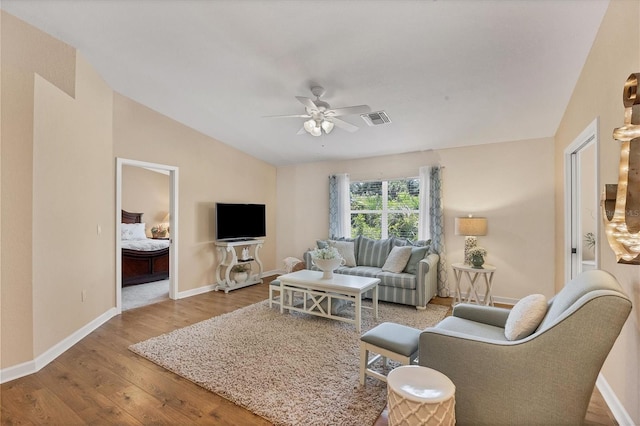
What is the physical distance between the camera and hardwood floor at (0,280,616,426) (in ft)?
6.55

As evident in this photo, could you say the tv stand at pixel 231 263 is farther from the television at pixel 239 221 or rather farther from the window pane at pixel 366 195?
the window pane at pixel 366 195

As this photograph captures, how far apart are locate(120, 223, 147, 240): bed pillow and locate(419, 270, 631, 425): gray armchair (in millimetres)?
7288

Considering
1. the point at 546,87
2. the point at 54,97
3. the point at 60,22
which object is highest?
the point at 60,22

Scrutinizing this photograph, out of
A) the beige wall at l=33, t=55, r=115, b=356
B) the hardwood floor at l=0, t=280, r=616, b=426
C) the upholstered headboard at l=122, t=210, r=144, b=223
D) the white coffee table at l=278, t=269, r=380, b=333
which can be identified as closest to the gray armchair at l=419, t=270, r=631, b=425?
the hardwood floor at l=0, t=280, r=616, b=426

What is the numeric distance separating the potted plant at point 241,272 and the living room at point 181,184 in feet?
1.50

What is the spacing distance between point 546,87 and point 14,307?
5516 mm

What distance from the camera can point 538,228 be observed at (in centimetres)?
428

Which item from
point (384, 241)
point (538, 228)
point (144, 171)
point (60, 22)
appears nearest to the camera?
point (60, 22)

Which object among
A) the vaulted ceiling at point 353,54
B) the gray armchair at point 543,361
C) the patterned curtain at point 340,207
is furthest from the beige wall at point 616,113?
the patterned curtain at point 340,207

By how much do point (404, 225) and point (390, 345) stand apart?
3.52 m

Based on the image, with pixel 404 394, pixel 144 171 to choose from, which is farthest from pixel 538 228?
pixel 144 171

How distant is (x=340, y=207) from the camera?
A: 596 cm

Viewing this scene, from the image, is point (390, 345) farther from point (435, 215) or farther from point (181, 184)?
point (181, 184)

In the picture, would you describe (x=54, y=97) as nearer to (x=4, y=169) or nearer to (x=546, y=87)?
(x=4, y=169)
